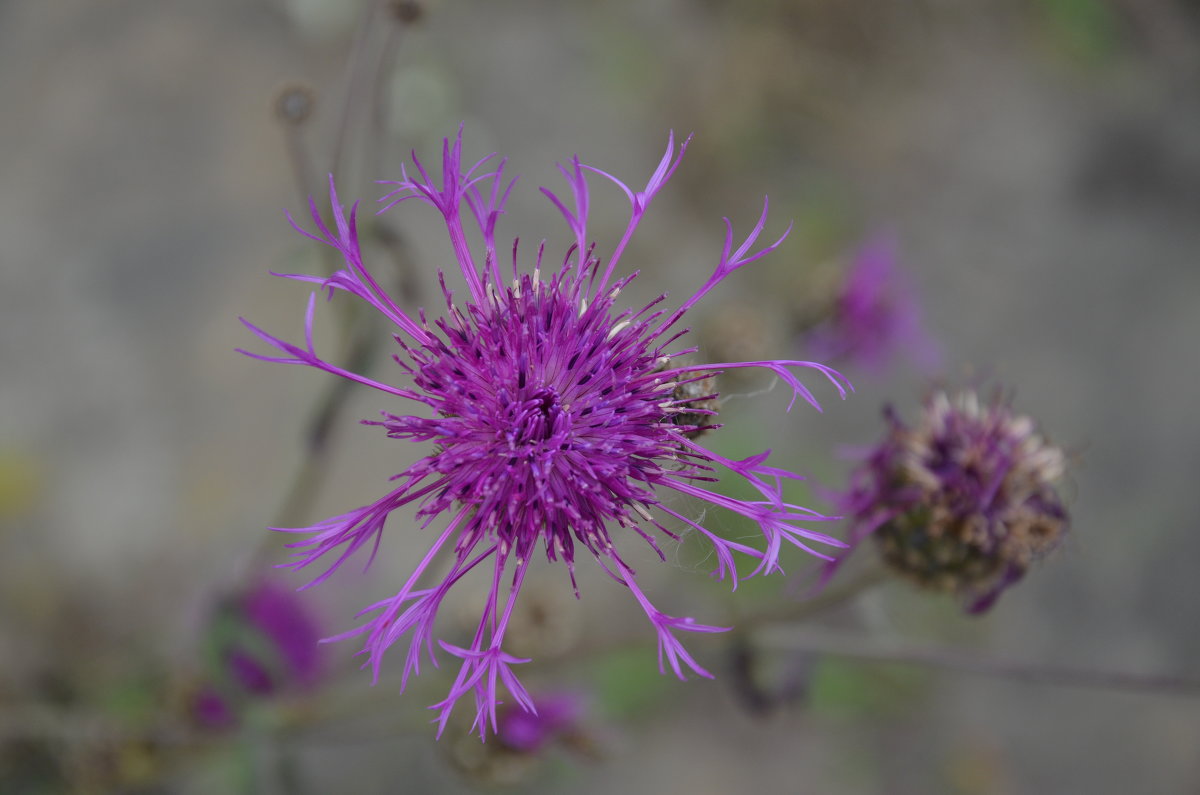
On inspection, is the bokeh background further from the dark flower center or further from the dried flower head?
the dark flower center

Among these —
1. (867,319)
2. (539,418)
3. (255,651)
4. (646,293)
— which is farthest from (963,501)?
(646,293)

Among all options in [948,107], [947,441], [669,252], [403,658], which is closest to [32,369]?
[403,658]

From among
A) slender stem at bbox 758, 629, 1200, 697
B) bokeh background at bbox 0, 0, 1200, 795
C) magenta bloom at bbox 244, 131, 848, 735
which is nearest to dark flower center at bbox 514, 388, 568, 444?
magenta bloom at bbox 244, 131, 848, 735

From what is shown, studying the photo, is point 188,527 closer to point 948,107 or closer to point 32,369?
point 32,369

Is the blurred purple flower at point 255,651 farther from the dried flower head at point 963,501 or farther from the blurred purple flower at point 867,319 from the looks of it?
the blurred purple flower at point 867,319

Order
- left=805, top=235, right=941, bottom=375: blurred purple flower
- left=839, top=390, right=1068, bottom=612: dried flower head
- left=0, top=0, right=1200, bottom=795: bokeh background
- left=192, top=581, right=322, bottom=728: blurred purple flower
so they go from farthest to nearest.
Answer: left=0, top=0, right=1200, bottom=795: bokeh background, left=805, top=235, right=941, bottom=375: blurred purple flower, left=192, top=581, right=322, bottom=728: blurred purple flower, left=839, top=390, right=1068, bottom=612: dried flower head

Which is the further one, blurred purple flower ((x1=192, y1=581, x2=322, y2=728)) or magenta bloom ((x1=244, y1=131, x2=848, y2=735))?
blurred purple flower ((x1=192, y1=581, x2=322, y2=728))
